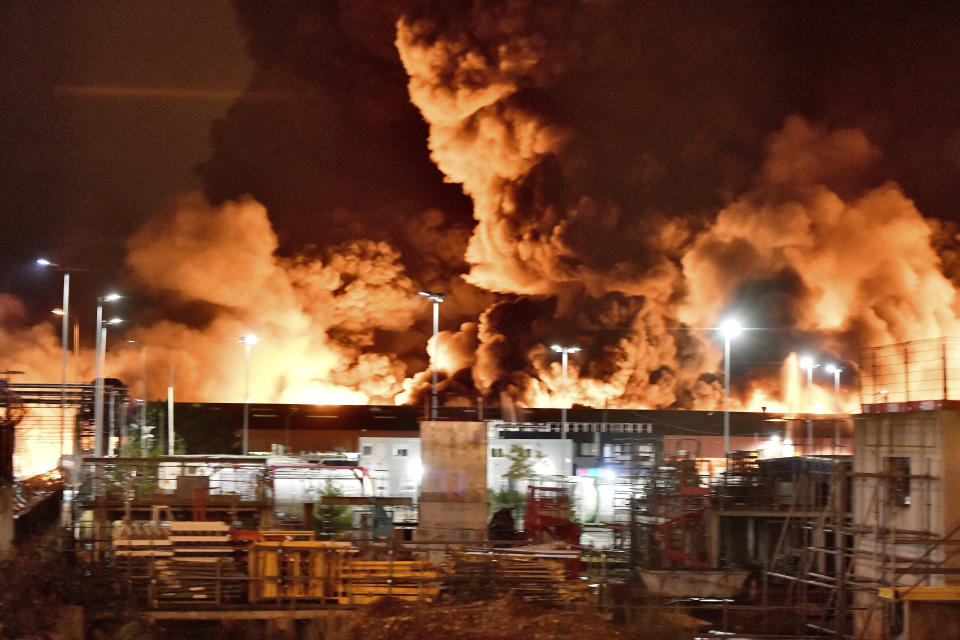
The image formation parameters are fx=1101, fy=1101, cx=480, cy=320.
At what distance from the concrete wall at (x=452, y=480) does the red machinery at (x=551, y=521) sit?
4.88ft

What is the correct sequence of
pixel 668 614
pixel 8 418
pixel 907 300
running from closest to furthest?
pixel 668 614, pixel 8 418, pixel 907 300

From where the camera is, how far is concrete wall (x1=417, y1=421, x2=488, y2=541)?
21188 mm

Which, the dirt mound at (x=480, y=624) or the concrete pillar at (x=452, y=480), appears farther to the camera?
the concrete pillar at (x=452, y=480)

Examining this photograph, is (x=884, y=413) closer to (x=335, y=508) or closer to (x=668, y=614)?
(x=668, y=614)

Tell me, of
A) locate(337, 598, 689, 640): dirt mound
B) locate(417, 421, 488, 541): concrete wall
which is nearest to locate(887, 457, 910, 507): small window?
locate(337, 598, 689, 640): dirt mound

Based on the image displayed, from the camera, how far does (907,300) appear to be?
1981 inches

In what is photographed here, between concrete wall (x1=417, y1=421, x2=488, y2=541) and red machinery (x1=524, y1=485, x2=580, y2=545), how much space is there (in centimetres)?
149

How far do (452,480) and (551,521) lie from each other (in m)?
2.99

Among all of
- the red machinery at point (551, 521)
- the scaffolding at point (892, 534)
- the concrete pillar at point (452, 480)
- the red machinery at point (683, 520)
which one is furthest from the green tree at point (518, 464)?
the scaffolding at point (892, 534)

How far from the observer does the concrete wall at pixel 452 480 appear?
2119cm

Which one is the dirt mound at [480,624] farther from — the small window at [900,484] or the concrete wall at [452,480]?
the concrete wall at [452,480]

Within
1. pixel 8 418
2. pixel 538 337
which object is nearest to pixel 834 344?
pixel 538 337

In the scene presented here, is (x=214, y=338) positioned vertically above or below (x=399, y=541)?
above

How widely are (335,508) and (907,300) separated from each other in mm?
34207
